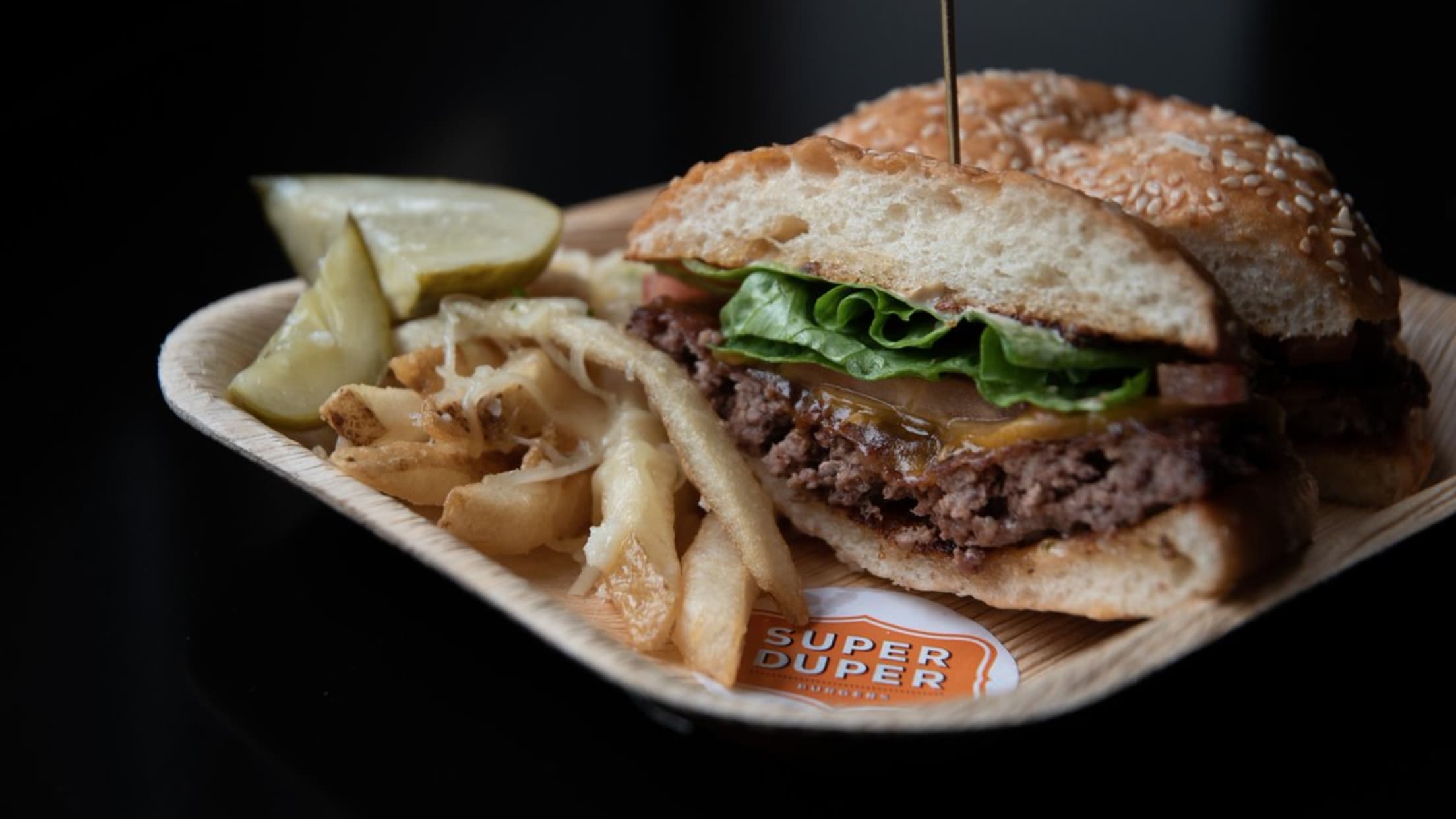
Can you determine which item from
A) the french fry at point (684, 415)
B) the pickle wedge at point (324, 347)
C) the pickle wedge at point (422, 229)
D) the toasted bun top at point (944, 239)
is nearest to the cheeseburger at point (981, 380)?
the toasted bun top at point (944, 239)

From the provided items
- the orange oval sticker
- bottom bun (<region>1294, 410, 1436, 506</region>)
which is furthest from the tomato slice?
bottom bun (<region>1294, 410, 1436, 506</region>)

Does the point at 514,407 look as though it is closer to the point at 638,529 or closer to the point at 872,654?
the point at 638,529

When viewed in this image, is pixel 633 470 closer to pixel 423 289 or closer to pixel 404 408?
pixel 404 408

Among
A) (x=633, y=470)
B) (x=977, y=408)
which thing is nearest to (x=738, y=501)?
(x=633, y=470)

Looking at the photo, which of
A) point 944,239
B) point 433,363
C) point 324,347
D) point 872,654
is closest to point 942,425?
point 944,239

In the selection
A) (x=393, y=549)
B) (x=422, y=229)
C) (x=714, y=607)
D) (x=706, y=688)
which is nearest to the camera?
(x=706, y=688)
